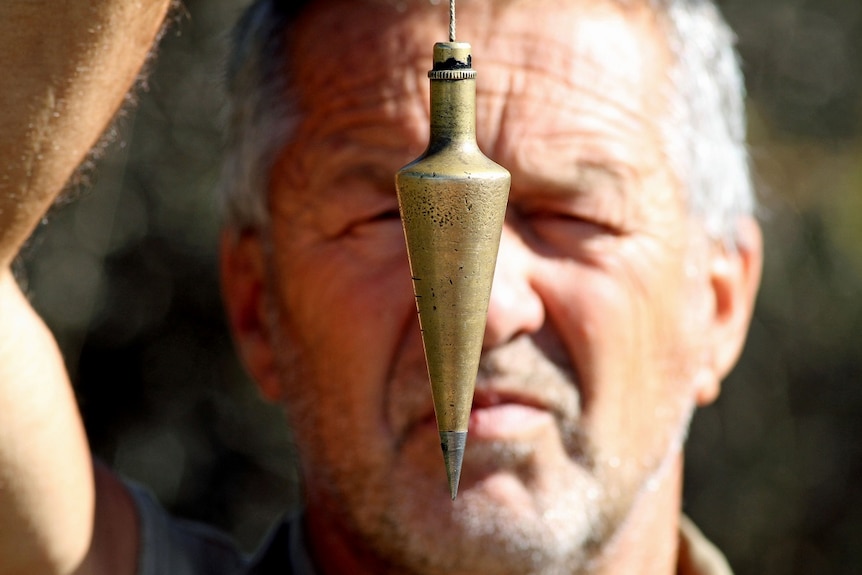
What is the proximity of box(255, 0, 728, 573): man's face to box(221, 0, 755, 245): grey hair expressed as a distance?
0.22 ft

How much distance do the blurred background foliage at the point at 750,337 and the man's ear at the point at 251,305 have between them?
2542 millimetres

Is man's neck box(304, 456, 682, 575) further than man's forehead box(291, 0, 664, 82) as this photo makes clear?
Yes

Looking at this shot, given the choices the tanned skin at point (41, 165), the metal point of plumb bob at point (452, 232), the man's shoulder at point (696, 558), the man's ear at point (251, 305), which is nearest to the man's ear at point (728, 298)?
the man's shoulder at point (696, 558)

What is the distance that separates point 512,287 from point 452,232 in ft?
3.14

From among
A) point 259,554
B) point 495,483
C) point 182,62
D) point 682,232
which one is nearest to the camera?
point 495,483

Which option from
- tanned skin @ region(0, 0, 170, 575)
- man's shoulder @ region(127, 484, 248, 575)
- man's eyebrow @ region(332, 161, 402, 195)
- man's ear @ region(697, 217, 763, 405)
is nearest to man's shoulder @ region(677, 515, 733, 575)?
man's ear @ region(697, 217, 763, 405)

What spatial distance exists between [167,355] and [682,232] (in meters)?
3.28

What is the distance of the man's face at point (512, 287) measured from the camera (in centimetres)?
208

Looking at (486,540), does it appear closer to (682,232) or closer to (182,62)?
(682,232)

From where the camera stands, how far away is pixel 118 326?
16.7 feet

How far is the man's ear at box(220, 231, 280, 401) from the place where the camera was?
8.05 feet

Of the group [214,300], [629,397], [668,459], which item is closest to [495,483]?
[629,397]

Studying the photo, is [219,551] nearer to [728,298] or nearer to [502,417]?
[502,417]

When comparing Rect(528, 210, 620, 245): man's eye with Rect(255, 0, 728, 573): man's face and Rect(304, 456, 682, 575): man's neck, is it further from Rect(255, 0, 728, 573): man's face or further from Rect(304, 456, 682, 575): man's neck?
Rect(304, 456, 682, 575): man's neck
